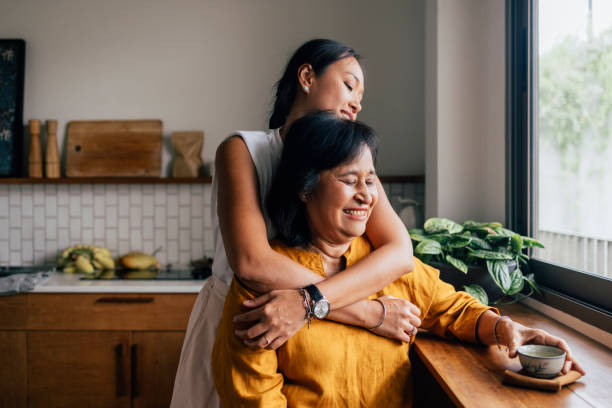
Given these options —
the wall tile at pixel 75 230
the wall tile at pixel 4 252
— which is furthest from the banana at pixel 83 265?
the wall tile at pixel 4 252

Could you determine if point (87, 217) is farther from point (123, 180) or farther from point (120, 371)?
point (120, 371)

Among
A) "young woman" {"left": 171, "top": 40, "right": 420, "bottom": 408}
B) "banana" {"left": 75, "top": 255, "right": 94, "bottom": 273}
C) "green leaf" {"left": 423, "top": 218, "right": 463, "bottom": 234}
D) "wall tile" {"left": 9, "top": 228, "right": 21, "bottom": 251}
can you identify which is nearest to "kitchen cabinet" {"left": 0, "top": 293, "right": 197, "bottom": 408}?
"banana" {"left": 75, "top": 255, "right": 94, "bottom": 273}

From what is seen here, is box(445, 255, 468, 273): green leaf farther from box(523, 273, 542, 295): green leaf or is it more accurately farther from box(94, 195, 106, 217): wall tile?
box(94, 195, 106, 217): wall tile

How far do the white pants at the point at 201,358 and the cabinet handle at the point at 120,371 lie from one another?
137 centimetres

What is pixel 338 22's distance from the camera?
10.1 ft

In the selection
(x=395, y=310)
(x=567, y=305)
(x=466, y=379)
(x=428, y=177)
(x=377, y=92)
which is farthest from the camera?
(x=377, y=92)

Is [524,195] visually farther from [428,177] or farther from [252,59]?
[252,59]

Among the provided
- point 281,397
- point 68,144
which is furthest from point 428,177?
point 68,144

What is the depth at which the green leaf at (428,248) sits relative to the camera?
5.59ft

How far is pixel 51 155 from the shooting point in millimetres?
3074

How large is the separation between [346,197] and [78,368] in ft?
7.33

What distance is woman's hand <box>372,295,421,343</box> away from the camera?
3.75ft

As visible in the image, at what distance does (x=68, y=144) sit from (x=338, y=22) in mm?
1977

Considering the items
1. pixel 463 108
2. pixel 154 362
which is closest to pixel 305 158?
pixel 463 108
